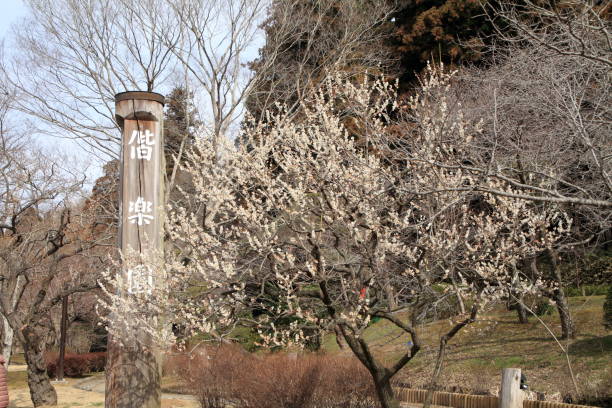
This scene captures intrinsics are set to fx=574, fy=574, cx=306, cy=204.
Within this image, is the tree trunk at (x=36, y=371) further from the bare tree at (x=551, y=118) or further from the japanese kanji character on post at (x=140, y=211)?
the bare tree at (x=551, y=118)

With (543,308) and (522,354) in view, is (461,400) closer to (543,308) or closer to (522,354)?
(522,354)

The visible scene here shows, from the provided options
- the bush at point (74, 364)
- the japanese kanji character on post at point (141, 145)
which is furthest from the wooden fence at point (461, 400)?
the bush at point (74, 364)

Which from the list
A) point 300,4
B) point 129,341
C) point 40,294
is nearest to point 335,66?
point 300,4

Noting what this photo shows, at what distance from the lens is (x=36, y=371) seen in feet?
38.8

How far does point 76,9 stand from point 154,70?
7.47ft

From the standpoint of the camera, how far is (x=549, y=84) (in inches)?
337

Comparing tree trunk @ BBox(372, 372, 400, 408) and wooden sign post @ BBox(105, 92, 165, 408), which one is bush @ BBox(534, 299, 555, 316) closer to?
tree trunk @ BBox(372, 372, 400, 408)

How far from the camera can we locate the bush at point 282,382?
8398 mm

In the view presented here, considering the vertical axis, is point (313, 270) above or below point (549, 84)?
below

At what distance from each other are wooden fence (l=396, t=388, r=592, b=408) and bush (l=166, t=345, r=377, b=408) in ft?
3.18

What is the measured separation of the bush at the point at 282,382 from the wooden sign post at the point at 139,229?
3.52 ft

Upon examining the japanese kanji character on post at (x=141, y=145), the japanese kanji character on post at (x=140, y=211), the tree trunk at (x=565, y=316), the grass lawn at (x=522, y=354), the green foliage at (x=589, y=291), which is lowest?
the grass lawn at (x=522, y=354)

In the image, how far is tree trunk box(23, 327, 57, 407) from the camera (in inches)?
465

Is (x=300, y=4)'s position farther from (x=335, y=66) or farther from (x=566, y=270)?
(x=566, y=270)
